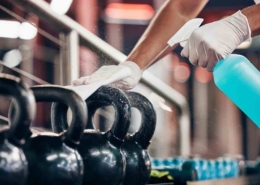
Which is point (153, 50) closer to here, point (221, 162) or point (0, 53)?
point (221, 162)

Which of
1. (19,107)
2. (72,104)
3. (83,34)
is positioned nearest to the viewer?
(19,107)

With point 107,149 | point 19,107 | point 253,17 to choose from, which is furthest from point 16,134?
point 253,17

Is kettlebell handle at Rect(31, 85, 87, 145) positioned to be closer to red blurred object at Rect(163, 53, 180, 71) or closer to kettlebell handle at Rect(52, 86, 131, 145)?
kettlebell handle at Rect(52, 86, 131, 145)

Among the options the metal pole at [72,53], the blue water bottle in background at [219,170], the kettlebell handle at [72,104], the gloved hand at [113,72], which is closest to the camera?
the kettlebell handle at [72,104]

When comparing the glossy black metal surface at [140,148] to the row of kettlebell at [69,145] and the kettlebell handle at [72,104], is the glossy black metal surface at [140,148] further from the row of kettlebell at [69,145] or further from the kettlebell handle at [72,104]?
the kettlebell handle at [72,104]

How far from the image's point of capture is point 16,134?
778 millimetres

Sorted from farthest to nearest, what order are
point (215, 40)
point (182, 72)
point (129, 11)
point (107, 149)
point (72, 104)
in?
point (182, 72)
point (129, 11)
point (215, 40)
point (107, 149)
point (72, 104)

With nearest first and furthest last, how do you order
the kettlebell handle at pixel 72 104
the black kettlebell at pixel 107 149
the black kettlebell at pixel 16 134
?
the black kettlebell at pixel 16 134 < the kettlebell handle at pixel 72 104 < the black kettlebell at pixel 107 149

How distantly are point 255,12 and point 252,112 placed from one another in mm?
363

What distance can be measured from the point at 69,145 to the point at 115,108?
178 mm

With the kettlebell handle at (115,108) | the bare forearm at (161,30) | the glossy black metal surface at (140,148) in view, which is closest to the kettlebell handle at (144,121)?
the glossy black metal surface at (140,148)

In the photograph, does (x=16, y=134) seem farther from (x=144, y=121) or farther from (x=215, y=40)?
(x=215, y=40)

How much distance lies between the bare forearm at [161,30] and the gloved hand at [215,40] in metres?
0.21

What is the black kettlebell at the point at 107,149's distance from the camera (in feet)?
3.18
